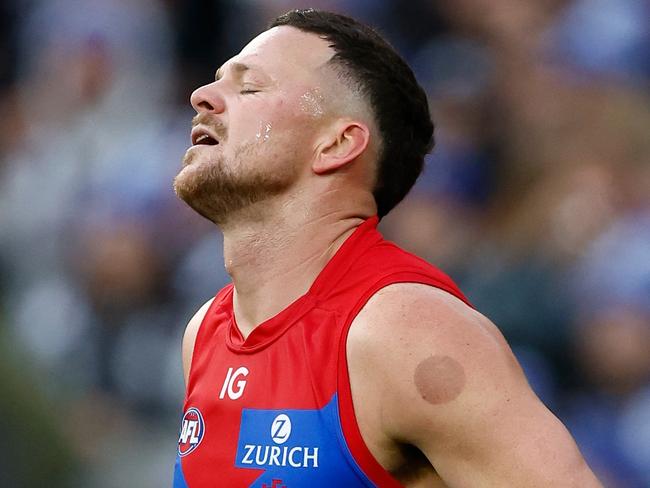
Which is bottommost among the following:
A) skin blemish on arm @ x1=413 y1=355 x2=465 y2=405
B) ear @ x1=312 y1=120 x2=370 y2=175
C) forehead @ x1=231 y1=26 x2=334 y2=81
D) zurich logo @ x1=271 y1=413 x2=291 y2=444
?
zurich logo @ x1=271 y1=413 x2=291 y2=444

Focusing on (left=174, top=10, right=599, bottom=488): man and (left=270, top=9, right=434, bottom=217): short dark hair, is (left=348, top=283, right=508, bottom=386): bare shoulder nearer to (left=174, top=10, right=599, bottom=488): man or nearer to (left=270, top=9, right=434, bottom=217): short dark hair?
(left=174, top=10, right=599, bottom=488): man

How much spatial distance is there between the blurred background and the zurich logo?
1969mm

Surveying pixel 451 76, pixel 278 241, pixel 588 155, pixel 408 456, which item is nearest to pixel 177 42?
pixel 451 76

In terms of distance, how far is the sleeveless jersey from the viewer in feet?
8.10

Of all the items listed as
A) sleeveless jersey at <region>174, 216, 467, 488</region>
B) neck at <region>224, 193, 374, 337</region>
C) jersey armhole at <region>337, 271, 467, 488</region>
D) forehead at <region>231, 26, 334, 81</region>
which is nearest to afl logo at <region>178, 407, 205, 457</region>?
sleeveless jersey at <region>174, 216, 467, 488</region>

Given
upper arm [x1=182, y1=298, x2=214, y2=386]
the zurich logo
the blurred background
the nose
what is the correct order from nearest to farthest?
the zurich logo → the nose → upper arm [x1=182, y1=298, x2=214, y2=386] → the blurred background

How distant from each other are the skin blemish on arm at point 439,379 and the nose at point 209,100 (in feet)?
3.42

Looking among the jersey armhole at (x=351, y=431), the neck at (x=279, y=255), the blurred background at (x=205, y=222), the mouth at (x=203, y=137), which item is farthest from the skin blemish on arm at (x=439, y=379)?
the blurred background at (x=205, y=222)

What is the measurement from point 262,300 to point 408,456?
2.15 feet

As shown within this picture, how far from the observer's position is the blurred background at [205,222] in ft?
15.1

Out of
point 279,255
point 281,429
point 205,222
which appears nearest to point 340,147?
point 279,255

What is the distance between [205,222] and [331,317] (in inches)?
140

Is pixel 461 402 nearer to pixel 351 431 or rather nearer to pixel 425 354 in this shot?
pixel 425 354

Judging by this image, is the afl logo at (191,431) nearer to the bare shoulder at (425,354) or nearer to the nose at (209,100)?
the bare shoulder at (425,354)
